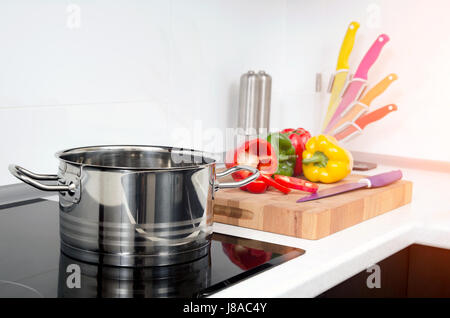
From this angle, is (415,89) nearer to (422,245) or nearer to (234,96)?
(234,96)

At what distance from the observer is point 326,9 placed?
1.91 meters

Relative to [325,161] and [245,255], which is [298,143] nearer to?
[325,161]

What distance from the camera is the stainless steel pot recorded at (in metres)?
0.84

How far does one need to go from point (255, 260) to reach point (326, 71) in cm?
114

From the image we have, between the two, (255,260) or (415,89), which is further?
(415,89)

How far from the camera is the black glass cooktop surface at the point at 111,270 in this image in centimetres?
76

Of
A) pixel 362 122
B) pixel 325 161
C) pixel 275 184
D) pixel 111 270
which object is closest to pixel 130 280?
pixel 111 270

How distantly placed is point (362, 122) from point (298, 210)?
76 cm

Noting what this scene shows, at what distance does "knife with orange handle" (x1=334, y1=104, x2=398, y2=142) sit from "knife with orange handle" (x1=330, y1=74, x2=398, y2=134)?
0.05ft

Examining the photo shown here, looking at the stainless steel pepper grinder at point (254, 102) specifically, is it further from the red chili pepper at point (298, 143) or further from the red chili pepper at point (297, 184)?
the red chili pepper at point (297, 184)

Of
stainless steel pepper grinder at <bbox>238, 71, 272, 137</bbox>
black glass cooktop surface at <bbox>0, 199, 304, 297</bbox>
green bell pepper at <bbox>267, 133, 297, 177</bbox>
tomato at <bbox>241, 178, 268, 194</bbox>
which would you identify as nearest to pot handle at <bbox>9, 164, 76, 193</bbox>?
black glass cooktop surface at <bbox>0, 199, 304, 297</bbox>

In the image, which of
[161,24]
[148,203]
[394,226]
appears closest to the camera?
[148,203]

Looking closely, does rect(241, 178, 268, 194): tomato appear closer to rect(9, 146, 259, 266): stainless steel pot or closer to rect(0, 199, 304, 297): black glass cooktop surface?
rect(0, 199, 304, 297): black glass cooktop surface

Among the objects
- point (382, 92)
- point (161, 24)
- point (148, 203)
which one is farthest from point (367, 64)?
point (148, 203)
